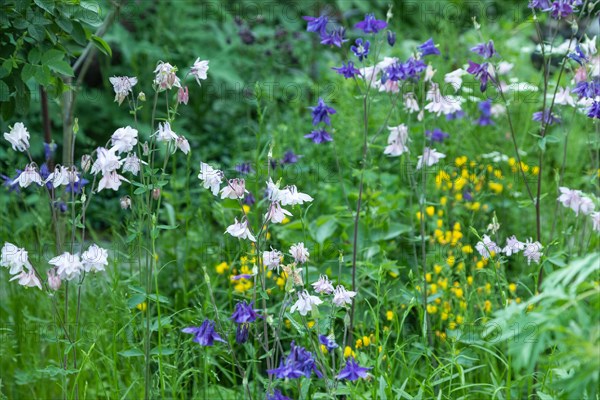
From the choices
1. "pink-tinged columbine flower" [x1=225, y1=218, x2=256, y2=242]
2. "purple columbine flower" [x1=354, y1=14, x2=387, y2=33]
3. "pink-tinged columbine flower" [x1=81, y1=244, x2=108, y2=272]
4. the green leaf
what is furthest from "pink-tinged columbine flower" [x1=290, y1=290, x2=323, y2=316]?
the green leaf

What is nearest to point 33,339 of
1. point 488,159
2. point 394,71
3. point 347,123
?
point 394,71

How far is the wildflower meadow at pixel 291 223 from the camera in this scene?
2.14m

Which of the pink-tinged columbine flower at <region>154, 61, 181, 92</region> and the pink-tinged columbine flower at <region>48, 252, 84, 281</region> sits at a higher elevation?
the pink-tinged columbine flower at <region>154, 61, 181, 92</region>

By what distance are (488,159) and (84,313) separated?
7.42 ft

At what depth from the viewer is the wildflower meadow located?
2.14 metres

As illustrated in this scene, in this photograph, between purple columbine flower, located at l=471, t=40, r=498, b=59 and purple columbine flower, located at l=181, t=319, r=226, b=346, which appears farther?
purple columbine flower, located at l=471, t=40, r=498, b=59

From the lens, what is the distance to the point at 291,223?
3.38 meters

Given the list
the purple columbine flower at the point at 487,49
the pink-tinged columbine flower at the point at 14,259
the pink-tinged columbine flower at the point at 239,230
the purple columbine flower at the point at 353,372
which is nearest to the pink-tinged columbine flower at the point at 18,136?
the pink-tinged columbine flower at the point at 14,259

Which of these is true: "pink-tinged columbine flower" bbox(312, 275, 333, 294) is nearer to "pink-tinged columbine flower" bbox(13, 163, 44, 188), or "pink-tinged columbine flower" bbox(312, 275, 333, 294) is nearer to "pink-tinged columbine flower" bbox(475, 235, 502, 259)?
"pink-tinged columbine flower" bbox(475, 235, 502, 259)

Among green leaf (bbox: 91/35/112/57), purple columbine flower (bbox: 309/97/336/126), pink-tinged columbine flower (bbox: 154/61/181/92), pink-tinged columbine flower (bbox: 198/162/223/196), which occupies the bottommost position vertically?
pink-tinged columbine flower (bbox: 198/162/223/196)

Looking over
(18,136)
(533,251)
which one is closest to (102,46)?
(18,136)

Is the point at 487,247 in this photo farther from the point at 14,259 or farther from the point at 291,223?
the point at 14,259

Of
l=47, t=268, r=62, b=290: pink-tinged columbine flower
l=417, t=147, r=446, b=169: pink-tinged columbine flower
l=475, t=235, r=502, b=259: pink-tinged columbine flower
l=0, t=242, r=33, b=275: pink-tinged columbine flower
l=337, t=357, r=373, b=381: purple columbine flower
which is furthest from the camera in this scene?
l=417, t=147, r=446, b=169: pink-tinged columbine flower

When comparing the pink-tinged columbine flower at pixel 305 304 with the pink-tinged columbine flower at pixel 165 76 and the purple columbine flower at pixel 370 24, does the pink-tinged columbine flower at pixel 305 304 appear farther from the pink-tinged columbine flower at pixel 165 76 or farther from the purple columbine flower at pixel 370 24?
the purple columbine flower at pixel 370 24
